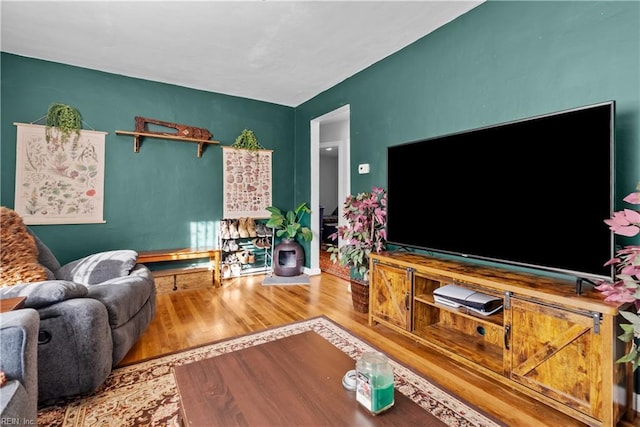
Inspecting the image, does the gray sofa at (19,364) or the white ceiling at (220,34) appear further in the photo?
the white ceiling at (220,34)

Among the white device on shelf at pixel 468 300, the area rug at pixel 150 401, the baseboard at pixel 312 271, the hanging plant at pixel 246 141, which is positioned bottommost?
the area rug at pixel 150 401

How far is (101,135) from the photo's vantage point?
342cm

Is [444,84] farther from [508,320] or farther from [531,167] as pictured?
[508,320]

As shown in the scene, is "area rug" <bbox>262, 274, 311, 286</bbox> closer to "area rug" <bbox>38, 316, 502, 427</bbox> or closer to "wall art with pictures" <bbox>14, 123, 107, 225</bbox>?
"area rug" <bbox>38, 316, 502, 427</bbox>

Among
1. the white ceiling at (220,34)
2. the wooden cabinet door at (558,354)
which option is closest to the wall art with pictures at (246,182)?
the white ceiling at (220,34)

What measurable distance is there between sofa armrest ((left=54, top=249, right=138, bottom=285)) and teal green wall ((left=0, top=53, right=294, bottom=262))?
3.26ft

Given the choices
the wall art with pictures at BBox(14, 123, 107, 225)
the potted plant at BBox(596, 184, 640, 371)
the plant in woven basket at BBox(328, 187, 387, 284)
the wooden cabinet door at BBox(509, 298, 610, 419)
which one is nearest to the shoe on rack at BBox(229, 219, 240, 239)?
the wall art with pictures at BBox(14, 123, 107, 225)

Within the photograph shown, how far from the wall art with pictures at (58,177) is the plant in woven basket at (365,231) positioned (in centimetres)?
288

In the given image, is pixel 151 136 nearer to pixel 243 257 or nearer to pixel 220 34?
pixel 220 34

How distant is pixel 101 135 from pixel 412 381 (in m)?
3.98

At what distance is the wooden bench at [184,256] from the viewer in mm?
3422

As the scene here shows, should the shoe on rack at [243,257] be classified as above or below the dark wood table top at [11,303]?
below

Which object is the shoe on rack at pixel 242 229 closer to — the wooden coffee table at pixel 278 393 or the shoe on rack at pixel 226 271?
the shoe on rack at pixel 226 271

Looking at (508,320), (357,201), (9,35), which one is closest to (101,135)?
(9,35)
